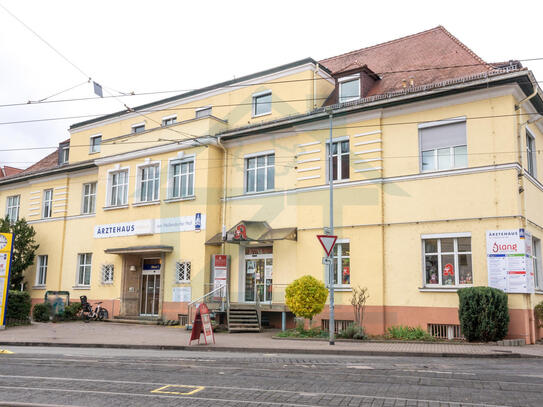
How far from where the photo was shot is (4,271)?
2234 centimetres

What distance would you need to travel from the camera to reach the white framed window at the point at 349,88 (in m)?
22.9

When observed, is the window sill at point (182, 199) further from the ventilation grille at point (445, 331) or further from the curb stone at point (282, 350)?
the ventilation grille at point (445, 331)

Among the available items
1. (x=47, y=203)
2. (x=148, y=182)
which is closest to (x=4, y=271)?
(x=148, y=182)

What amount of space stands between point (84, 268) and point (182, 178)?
951 cm

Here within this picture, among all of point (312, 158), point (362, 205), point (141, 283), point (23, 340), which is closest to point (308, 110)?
point (312, 158)

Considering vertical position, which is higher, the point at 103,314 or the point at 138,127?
the point at 138,127

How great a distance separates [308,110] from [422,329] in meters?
10.4

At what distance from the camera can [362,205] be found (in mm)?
20422

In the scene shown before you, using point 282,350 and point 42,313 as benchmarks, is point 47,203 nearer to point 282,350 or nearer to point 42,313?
point 42,313

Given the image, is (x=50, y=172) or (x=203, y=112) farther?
(x=50, y=172)

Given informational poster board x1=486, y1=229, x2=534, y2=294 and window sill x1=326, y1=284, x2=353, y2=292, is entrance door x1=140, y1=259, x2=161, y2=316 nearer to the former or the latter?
window sill x1=326, y1=284, x2=353, y2=292

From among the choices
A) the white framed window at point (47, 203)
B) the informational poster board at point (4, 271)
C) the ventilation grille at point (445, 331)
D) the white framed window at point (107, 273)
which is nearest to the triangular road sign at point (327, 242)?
the ventilation grille at point (445, 331)

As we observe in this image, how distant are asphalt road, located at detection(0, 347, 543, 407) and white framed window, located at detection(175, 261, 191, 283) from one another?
10.4m

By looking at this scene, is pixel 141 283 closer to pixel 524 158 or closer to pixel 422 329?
pixel 422 329
